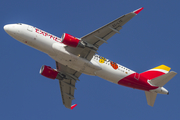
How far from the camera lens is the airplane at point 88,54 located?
3619 cm

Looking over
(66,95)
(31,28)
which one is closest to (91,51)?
(31,28)

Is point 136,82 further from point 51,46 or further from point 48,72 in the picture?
point 51,46

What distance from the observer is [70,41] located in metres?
36.1

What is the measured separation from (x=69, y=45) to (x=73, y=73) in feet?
31.2

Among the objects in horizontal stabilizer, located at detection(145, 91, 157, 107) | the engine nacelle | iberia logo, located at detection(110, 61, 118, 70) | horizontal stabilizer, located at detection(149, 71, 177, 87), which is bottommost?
horizontal stabilizer, located at detection(145, 91, 157, 107)

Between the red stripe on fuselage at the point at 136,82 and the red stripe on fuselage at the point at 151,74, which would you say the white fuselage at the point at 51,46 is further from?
the red stripe on fuselage at the point at 151,74

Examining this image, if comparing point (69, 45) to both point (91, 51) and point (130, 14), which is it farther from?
point (130, 14)

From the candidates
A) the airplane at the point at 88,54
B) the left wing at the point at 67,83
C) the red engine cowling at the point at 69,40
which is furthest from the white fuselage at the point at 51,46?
the left wing at the point at 67,83

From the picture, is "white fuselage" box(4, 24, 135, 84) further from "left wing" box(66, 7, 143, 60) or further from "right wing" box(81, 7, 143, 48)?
"right wing" box(81, 7, 143, 48)

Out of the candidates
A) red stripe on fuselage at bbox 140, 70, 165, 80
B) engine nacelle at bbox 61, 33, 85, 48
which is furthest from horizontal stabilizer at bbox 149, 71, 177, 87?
engine nacelle at bbox 61, 33, 85, 48

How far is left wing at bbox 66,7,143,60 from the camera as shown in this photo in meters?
34.4

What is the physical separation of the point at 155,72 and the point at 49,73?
19448 millimetres

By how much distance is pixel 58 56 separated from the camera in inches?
1483

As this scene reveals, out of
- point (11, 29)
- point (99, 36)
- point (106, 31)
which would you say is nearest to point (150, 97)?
point (99, 36)
